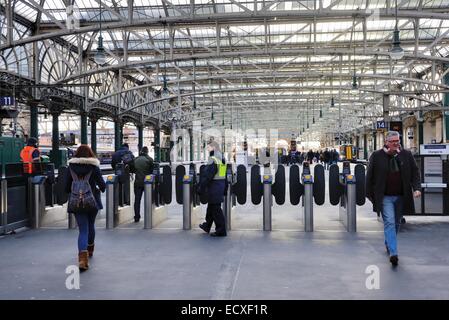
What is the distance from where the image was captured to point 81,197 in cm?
562

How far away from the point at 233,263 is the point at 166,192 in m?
4.14

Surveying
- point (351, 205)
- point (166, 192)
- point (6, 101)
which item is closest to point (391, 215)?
point (351, 205)

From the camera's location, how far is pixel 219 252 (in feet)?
21.6

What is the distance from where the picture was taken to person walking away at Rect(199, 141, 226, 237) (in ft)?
25.3

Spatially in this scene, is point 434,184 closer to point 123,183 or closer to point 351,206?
point 351,206

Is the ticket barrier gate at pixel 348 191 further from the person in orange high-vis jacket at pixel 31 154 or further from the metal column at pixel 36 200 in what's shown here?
the person in orange high-vis jacket at pixel 31 154

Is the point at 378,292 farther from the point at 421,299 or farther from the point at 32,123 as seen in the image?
the point at 32,123

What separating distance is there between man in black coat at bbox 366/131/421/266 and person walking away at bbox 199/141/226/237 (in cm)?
273

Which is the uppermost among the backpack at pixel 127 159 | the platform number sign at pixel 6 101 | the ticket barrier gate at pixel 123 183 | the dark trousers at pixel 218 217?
the platform number sign at pixel 6 101

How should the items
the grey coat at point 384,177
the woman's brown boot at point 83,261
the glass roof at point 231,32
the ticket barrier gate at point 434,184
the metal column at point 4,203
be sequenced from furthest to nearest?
the glass roof at point 231,32 < the ticket barrier gate at point 434,184 < the metal column at point 4,203 < the grey coat at point 384,177 < the woman's brown boot at point 83,261

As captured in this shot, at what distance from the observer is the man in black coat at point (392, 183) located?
575 centimetres

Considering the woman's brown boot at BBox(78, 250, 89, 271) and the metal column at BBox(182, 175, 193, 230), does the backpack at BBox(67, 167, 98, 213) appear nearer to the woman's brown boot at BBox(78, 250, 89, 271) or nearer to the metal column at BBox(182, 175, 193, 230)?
the woman's brown boot at BBox(78, 250, 89, 271)

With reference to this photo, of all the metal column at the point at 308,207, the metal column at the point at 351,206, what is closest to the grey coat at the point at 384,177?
A: the metal column at the point at 351,206
